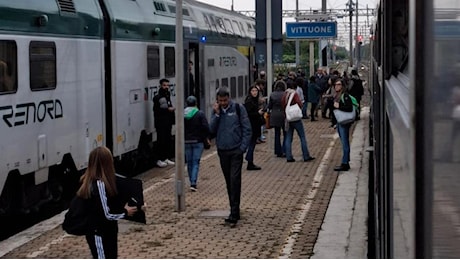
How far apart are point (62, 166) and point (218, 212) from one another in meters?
2.25

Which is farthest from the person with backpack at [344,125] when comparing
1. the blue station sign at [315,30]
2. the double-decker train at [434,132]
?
the double-decker train at [434,132]

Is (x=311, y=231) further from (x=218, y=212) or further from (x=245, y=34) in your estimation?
(x=245, y=34)

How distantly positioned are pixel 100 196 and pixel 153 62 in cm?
1038

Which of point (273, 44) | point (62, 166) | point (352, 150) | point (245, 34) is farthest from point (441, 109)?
point (245, 34)

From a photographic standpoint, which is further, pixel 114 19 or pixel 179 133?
pixel 114 19

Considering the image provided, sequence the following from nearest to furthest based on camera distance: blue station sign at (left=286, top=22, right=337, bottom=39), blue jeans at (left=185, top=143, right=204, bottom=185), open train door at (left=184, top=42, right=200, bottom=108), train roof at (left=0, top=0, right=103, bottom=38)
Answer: train roof at (left=0, top=0, right=103, bottom=38) → blue jeans at (left=185, top=143, right=204, bottom=185) → open train door at (left=184, top=42, right=200, bottom=108) → blue station sign at (left=286, top=22, right=337, bottom=39)

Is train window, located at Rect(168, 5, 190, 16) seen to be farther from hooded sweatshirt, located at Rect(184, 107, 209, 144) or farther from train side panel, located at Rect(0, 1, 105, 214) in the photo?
hooded sweatshirt, located at Rect(184, 107, 209, 144)

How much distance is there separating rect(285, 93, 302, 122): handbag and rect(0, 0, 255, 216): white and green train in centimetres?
258

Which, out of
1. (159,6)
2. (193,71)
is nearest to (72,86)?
(159,6)

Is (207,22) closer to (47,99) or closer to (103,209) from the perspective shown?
(47,99)

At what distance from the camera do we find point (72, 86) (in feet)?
38.9

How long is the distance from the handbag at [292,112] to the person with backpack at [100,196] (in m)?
10.7

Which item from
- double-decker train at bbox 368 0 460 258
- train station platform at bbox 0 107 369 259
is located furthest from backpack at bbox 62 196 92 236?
double-decker train at bbox 368 0 460 258

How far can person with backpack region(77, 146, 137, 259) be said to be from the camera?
6.20m
